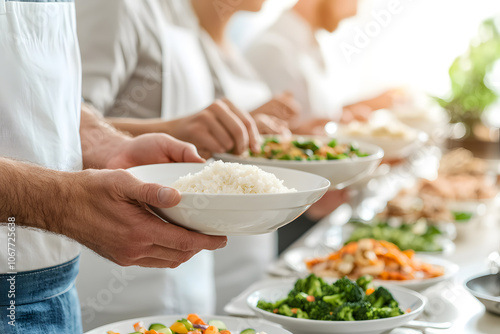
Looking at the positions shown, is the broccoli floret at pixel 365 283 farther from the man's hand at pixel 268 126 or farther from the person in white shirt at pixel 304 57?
the person in white shirt at pixel 304 57

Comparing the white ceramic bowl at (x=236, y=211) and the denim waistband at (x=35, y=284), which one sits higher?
the white ceramic bowl at (x=236, y=211)

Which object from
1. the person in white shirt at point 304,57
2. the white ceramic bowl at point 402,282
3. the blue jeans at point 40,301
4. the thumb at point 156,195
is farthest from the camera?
the person in white shirt at point 304,57

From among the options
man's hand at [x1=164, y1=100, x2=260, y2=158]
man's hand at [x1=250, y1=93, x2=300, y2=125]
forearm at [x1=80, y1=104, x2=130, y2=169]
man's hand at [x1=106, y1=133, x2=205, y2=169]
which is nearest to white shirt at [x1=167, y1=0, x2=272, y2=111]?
man's hand at [x1=250, y1=93, x2=300, y2=125]

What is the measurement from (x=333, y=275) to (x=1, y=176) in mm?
1056

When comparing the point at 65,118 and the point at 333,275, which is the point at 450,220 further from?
the point at 65,118

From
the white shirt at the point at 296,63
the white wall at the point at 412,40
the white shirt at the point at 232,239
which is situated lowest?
the white shirt at the point at 232,239

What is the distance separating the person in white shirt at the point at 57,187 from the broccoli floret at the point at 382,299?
496 mm

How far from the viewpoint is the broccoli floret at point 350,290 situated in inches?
53.2

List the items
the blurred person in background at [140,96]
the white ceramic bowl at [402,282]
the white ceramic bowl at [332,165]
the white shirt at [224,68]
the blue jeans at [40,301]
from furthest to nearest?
the white shirt at [224,68], the blurred person in background at [140,96], the white ceramic bowl at [402,282], the white ceramic bowl at [332,165], the blue jeans at [40,301]

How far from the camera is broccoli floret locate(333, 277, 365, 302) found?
53.2 inches

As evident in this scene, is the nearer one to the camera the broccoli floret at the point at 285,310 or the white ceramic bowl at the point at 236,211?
the white ceramic bowl at the point at 236,211

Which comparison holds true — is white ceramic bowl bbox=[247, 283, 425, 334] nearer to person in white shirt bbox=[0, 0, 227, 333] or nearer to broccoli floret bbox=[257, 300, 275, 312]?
broccoli floret bbox=[257, 300, 275, 312]

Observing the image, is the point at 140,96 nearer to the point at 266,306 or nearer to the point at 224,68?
the point at 224,68

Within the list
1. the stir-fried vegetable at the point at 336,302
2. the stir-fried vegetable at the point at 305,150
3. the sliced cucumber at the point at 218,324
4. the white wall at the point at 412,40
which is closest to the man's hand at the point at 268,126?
the stir-fried vegetable at the point at 305,150
